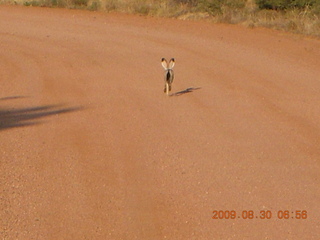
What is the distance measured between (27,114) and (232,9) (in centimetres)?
1266

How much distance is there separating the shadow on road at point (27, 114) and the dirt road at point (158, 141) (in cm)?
3

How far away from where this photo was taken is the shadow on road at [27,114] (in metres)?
10.6

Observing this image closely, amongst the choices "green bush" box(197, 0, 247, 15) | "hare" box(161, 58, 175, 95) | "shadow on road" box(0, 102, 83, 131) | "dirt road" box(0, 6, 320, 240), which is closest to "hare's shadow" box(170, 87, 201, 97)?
"dirt road" box(0, 6, 320, 240)

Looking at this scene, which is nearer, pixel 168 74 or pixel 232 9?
pixel 168 74

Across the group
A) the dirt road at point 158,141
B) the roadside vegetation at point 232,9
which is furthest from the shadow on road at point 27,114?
the roadside vegetation at point 232,9

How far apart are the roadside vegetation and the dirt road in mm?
2466

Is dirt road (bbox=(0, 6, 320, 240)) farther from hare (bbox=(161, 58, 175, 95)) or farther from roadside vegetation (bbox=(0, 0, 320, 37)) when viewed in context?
roadside vegetation (bbox=(0, 0, 320, 37))

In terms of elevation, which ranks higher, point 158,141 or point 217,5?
point 158,141

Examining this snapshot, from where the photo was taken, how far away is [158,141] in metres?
9.60
